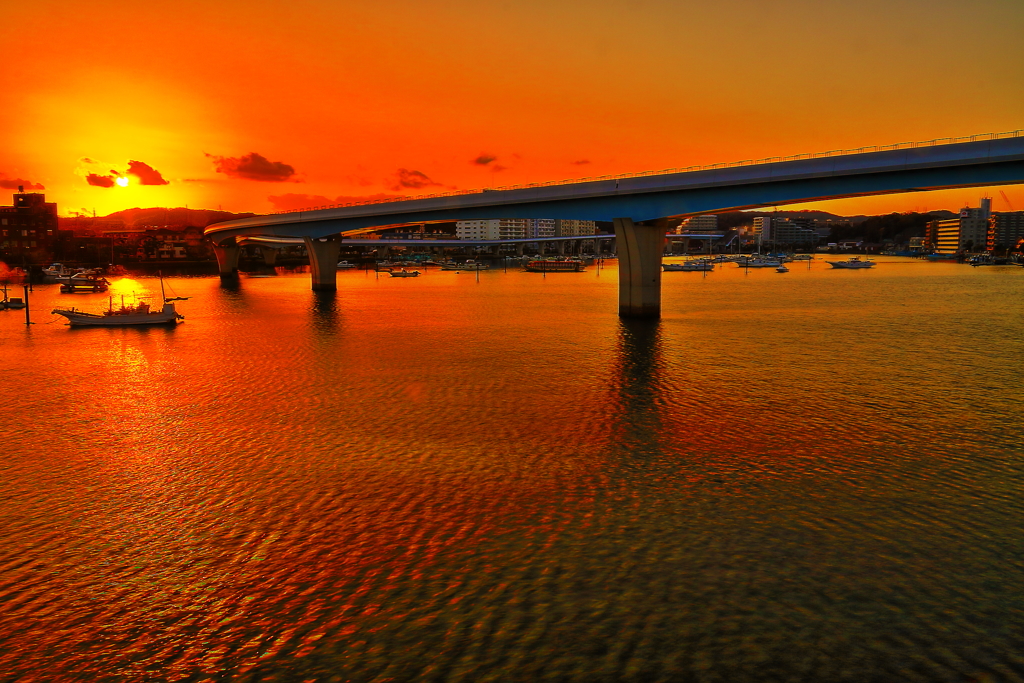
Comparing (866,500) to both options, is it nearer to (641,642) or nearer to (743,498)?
(743,498)

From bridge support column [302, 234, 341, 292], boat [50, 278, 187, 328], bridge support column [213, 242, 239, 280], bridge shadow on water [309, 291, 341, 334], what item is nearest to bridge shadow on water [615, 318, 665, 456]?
bridge shadow on water [309, 291, 341, 334]

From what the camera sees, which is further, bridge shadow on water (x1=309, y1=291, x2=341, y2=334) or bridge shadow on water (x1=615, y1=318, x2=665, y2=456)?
bridge shadow on water (x1=309, y1=291, x2=341, y2=334)

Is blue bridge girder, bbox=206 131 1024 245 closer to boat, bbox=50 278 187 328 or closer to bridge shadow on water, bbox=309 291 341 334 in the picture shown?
bridge shadow on water, bbox=309 291 341 334

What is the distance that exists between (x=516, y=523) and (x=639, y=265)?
4347 centimetres

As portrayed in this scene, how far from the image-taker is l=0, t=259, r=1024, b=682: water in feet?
37.2

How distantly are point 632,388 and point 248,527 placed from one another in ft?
67.9

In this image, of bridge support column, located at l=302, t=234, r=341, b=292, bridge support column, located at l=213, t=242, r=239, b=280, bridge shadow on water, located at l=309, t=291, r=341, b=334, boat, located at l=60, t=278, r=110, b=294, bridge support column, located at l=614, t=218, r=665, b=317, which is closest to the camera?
bridge support column, located at l=614, t=218, r=665, b=317

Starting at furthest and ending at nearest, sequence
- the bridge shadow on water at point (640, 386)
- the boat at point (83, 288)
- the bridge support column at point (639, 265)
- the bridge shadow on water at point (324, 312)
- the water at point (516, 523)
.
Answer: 1. the boat at point (83, 288)
2. the bridge shadow on water at point (324, 312)
3. the bridge support column at point (639, 265)
4. the bridge shadow on water at point (640, 386)
5. the water at point (516, 523)

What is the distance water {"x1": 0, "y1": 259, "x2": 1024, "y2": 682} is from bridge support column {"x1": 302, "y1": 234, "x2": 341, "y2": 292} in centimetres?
5825

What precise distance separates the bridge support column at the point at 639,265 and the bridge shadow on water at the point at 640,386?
411 cm

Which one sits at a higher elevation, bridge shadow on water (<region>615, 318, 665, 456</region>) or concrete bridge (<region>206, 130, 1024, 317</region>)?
concrete bridge (<region>206, 130, 1024, 317</region>)

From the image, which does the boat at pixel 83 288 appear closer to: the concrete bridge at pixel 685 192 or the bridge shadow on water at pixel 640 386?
the concrete bridge at pixel 685 192

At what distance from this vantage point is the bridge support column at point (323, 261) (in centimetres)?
9575

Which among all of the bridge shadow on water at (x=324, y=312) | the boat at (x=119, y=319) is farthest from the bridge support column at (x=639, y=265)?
the boat at (x=119, y=319)
